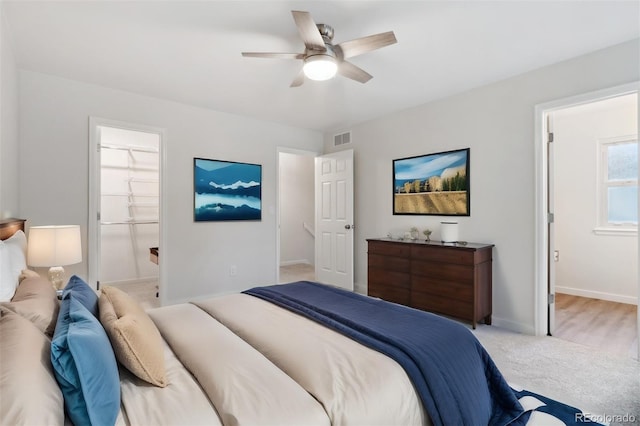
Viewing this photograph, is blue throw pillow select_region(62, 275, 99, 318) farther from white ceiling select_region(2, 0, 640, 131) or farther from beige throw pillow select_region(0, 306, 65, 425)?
white ceiling select_region(2, 0, 640, 131)

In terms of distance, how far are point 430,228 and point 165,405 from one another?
137 inches

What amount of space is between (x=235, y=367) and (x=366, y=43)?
2071 millimetres

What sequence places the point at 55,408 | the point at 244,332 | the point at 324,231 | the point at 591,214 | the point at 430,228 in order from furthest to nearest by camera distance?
the point at 324,231 → the point at 591,214 → the point at 430,228 → the point at 244,332 → the point at 55,408

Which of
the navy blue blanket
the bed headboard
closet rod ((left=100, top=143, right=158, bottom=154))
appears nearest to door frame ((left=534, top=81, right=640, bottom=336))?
the navy blue blanket

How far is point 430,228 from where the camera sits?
13.0 feet

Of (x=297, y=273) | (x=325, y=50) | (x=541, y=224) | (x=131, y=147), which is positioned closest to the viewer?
(x=325, y=50)

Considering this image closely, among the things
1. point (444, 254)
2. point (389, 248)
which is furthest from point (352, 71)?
point (389, 248)

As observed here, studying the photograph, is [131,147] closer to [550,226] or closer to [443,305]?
[443,305]

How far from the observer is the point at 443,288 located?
3371mm

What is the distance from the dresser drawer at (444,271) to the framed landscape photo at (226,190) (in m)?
2.37

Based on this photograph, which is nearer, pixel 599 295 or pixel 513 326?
pixel 513 326

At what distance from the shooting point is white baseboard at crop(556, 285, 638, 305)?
4.04 metres

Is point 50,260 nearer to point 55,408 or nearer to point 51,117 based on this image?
point 51,117


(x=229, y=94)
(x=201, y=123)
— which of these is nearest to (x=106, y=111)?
(x=201, y=123)
